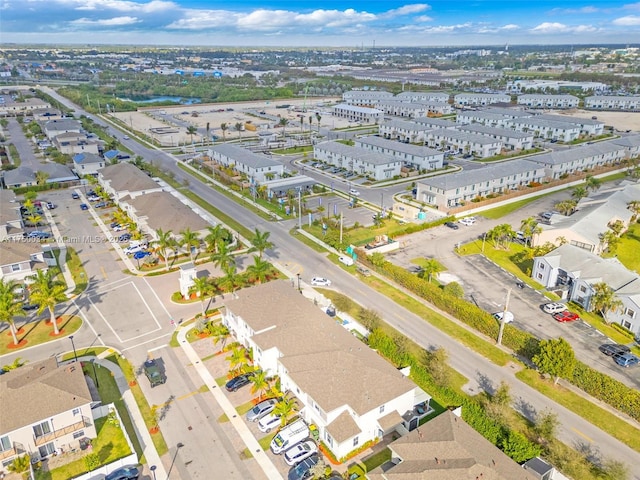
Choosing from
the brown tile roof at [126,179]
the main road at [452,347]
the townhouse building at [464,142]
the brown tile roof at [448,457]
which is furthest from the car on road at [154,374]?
the townhouse building at [464,142]

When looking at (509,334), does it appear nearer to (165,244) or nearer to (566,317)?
(566,317)

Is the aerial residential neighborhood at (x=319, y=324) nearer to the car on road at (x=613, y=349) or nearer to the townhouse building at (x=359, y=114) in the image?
the car on road at (x=613, y=349)

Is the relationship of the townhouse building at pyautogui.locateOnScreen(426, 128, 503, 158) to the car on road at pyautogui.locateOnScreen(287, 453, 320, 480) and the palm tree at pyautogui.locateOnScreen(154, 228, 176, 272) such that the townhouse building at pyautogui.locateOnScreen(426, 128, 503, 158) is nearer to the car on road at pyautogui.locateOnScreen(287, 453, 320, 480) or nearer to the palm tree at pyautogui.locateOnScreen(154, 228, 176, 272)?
the palm tree at pyautogui.locateOnScreen(154, 228, 176, 272)

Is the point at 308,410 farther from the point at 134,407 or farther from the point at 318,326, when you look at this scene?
the point at 134,407

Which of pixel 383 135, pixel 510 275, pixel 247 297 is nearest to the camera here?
pixel 247 297

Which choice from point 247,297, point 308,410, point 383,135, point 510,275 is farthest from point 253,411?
point 383,135

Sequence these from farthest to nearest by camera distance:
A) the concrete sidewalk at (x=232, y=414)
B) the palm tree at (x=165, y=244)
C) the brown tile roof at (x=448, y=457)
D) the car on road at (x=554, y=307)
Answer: the palm tree at (x=165, y=244), the car on road at (x=554, y=307), the concrete sidewalk at (x=232, y=414), the brown tile roof at (x=448, y=457)
